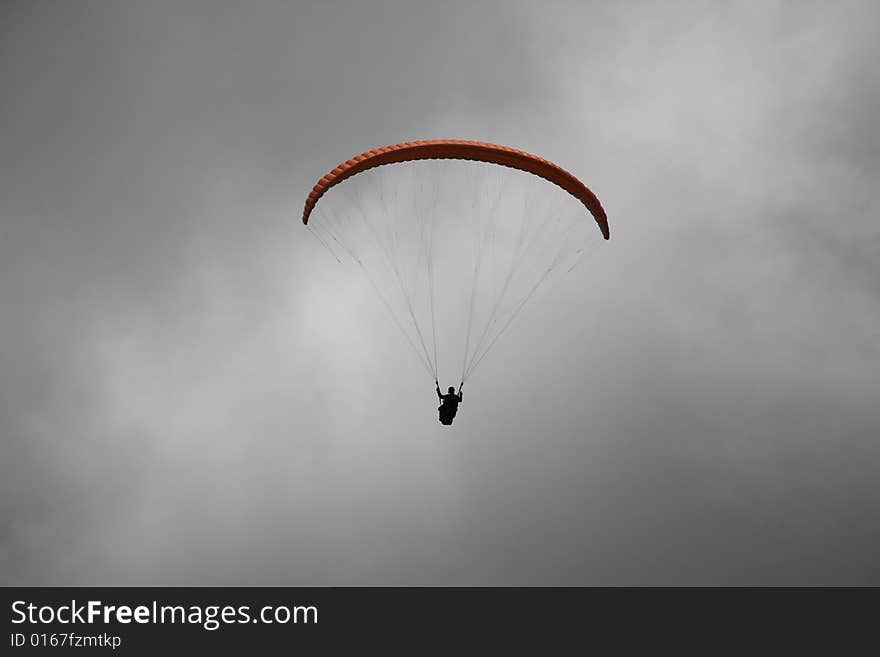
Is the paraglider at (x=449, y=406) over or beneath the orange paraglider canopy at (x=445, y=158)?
beneath

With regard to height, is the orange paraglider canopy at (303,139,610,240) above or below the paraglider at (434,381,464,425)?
above

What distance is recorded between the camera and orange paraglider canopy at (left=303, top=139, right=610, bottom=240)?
21.0m

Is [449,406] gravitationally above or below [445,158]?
below

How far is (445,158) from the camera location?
2175 centimetres

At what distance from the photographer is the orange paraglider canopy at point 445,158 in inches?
827
